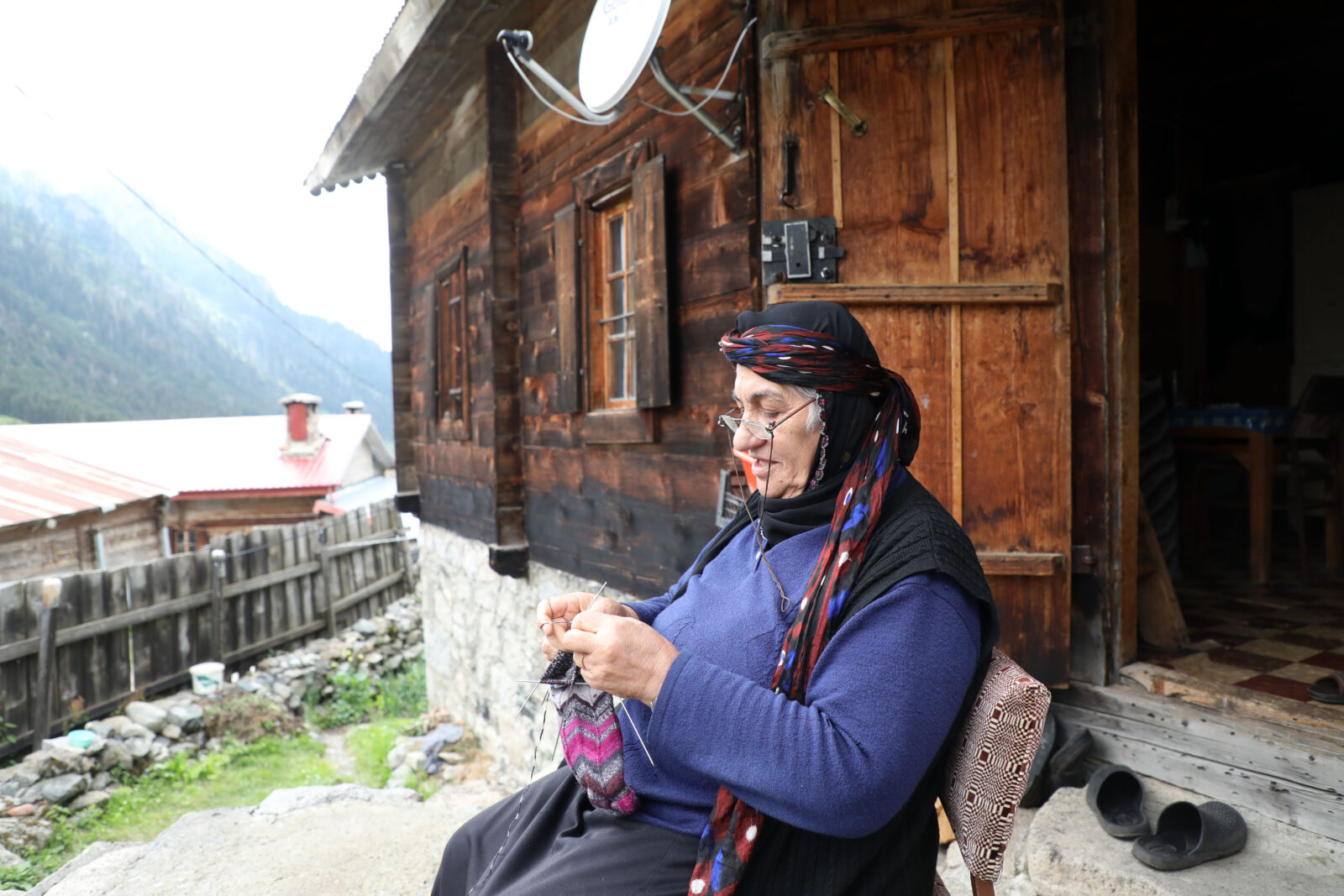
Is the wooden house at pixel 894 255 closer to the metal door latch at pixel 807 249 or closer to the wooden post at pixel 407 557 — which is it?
the metal door latch at pixel 807 249

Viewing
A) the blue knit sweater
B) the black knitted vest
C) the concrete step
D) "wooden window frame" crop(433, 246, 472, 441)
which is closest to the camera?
the blue knit sweater

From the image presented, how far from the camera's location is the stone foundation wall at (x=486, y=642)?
207 inches

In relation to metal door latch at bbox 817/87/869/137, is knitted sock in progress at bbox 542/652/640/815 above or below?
below

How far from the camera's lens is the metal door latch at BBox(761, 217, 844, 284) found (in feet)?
8.55

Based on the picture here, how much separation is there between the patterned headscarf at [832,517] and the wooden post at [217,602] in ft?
30.3

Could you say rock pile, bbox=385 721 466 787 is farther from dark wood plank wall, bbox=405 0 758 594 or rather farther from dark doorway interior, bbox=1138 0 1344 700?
dark doorway interior, bbox=1138 0 1344 700

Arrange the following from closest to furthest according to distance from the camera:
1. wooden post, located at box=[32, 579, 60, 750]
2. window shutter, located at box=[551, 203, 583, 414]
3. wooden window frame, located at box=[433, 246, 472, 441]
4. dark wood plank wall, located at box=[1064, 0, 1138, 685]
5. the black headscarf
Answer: the black headscarf → dark wood plank wall, located at box=[1064, 0, 1138, 685] → window shutter, located at box=[551, 203, 583, 414] → wooden window frame, located at box=[433, 246, 472, 441] → wooden post, located at box=[32, 579, 60, 750]

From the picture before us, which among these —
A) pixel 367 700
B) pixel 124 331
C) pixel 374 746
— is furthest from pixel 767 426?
pixel 124 331

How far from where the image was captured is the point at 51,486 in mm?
10766

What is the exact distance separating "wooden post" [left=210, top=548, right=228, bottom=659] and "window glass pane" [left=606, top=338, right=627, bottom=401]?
6.92m

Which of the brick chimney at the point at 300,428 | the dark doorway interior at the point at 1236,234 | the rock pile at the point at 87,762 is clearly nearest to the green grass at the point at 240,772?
the rock pile at the point at 87,762

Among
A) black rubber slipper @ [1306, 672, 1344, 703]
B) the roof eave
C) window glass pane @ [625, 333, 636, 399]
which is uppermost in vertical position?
the roof eave

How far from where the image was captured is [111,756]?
21.1 ft

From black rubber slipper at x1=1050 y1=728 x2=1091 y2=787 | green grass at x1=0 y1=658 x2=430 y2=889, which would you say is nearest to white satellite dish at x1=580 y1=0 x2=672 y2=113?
black rubber slipper at x1=1050 y1=728 x2=1091 y2=787
